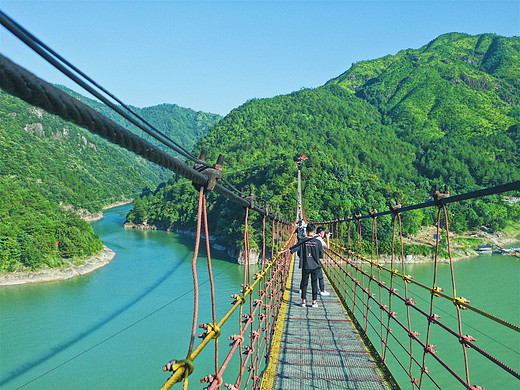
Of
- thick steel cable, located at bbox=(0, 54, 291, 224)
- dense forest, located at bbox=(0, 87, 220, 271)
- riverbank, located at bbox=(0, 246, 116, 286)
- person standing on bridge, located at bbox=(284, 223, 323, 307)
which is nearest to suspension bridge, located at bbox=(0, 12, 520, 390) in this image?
thick steel cable, located at bbox=(0, 54, 291, 224)

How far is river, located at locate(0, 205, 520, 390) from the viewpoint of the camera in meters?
14.2

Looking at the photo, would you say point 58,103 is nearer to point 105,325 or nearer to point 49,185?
point 105,325

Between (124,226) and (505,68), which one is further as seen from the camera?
(505,68)

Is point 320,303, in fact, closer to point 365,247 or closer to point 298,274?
point 298,274

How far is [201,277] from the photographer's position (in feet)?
89.6

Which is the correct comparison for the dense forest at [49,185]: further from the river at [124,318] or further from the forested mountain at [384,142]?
the forested mountain at [384,142]

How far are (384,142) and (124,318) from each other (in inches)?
2642

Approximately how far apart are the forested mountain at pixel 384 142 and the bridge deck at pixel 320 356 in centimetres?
2980

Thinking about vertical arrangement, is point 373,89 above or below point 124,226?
above

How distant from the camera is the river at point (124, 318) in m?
14.2

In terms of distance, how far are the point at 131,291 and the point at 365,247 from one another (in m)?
22.6

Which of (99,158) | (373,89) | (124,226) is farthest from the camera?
(373,89)

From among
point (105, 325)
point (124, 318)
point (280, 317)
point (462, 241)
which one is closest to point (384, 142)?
point (462, 241)

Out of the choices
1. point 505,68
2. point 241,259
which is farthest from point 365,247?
point 505,68
